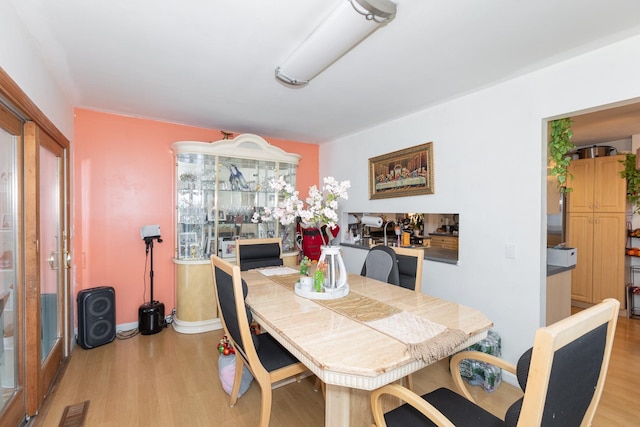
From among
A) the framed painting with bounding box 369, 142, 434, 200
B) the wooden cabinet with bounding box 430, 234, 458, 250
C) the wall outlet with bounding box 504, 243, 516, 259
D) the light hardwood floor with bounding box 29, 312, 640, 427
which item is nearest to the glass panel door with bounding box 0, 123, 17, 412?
the light hardwood floor with bounding box 29, 312, 640, 427

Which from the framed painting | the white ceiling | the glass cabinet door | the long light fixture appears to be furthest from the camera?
the glass cabinet door

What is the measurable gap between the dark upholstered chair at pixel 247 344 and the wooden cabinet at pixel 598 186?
4.53 m

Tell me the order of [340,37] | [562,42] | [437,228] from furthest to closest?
[437,228], [562,42], [340,37]

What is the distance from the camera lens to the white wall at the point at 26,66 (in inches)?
58.6

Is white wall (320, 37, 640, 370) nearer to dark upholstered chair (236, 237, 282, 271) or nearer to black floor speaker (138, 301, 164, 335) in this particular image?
dark upholstered chair (236, 237, 282, 271)

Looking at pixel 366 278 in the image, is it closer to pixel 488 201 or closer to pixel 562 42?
pixel 488 201

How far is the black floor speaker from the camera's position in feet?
10.5

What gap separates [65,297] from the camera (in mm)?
2686

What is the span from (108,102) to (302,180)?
101 inches

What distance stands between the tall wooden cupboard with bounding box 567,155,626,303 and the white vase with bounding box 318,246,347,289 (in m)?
4.04

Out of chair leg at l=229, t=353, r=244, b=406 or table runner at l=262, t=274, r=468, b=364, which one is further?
chair leg at l=229, t=353, r=244, b=406

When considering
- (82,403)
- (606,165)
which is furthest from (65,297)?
(606,165)

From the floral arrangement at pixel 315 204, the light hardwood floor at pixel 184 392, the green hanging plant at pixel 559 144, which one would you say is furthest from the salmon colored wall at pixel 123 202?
the green hanging plant at pixel 559 144

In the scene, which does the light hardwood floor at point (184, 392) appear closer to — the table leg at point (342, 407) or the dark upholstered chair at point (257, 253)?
the table leg at point (342, 407)
